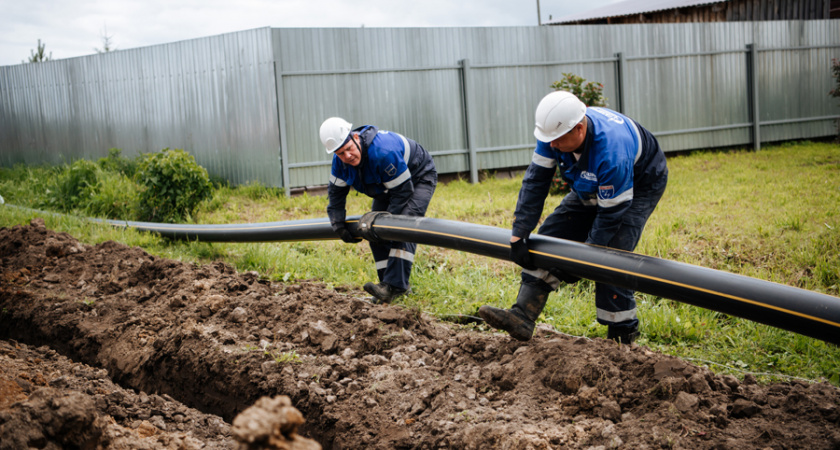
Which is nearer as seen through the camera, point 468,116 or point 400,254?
point 400,254

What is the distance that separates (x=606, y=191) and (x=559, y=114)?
0.50 m

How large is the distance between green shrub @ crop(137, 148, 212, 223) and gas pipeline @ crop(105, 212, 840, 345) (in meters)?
A: 4.01

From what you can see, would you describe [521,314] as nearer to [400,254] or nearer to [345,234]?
[400,254]

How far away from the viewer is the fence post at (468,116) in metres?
Answer: 10.9

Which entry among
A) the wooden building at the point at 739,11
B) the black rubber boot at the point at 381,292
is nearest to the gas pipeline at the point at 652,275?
the black rubber boot at the point at 381,292

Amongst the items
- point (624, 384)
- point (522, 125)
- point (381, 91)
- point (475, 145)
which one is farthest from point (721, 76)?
point (624, 384)

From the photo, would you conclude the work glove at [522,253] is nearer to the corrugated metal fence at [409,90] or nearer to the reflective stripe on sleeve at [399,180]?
the reflective stripe on sleeve at [399,180]

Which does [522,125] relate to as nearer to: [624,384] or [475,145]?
[475,145]

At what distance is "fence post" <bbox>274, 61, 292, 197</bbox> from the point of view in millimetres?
9539

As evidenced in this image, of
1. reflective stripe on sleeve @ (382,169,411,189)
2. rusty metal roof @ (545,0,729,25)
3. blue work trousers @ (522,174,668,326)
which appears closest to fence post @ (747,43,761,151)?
rusty metal roof @ (545,0,729,25)

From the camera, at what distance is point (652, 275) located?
3391mm

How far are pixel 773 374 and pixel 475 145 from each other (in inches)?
313

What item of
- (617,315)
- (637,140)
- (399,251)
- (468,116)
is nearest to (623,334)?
(617,315)

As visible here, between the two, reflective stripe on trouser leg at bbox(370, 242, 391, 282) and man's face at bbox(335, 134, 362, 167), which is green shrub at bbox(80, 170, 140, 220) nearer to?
reflective stripe on trouser leg at bbox(370, 242, 391, 282)
